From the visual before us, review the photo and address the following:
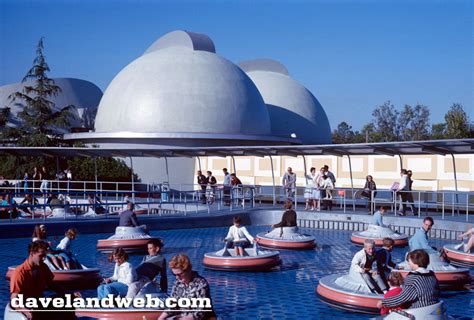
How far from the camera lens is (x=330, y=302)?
11633 millimetres

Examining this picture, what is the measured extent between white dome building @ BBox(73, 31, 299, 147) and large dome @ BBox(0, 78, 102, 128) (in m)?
12.2

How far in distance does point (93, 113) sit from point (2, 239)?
45.0 metres

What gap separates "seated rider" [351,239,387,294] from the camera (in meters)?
10.9

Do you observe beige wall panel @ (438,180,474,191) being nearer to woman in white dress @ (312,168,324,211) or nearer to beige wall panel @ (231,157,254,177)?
woman in white dress @ (312,168,324,211)

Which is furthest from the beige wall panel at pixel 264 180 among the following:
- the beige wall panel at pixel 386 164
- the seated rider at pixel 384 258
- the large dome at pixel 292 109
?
the seated rider at pixel 384 258

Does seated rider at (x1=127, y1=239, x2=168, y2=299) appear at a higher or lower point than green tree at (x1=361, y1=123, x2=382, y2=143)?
lower

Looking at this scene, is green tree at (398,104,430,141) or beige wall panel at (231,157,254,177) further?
green tree at (398,104,430,141)

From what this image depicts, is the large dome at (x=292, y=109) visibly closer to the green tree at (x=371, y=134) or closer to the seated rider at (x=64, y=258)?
the green tree at (x=371, y=134)

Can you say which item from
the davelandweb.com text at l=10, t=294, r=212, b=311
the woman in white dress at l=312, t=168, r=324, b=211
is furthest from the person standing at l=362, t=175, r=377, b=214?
the davelandweb.com text at l=10, t=294, r=212, b=311

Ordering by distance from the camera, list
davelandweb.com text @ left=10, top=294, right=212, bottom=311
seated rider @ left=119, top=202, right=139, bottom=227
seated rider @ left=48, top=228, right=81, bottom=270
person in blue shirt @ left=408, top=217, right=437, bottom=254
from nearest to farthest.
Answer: davelandweb.com text @ left=10, top=294, right=212, bottom=311
seated rider @ left=48, top=228, right=81, bottom=270
person in blue shirt @ left=408, top=217, right=437, bottom=254
seated rider @ left=119, top=202, right=139, bottom=227

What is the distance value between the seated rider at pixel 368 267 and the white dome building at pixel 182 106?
33.8 metres

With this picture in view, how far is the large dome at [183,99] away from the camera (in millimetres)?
46438

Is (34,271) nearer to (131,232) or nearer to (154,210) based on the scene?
(131,232)

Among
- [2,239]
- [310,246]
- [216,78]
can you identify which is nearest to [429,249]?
[310,246]
